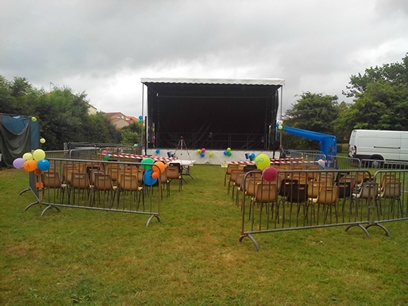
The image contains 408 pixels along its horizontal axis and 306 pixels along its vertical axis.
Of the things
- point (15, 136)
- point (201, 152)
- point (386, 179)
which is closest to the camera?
point (386, 179)

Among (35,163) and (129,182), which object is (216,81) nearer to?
(129,182)

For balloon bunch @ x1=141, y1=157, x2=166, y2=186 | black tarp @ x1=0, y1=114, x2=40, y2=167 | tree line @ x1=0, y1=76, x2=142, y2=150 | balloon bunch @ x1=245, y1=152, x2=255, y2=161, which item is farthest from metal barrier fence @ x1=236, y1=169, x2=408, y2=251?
tree line @ x1=0, y1=76, x2=142, y2=150

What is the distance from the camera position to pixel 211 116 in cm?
1977

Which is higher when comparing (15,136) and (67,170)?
(15,136)

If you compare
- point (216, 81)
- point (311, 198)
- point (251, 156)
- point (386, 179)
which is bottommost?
point (311, 198)

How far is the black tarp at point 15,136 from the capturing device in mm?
13531

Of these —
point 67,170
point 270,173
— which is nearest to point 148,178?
point 67,170

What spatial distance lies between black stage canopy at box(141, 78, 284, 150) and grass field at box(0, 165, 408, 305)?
1226 cm

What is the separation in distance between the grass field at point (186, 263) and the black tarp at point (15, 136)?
8623 millimetres

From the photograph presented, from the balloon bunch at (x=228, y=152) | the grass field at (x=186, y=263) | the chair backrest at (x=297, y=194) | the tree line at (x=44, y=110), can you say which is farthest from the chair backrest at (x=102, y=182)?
the tree line at (x=44, y=110)

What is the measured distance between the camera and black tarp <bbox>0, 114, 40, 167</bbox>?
13531 mm

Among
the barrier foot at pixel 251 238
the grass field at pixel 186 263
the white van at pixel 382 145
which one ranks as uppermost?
the white van at pixel 382 145

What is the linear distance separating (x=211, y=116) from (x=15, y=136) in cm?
1047

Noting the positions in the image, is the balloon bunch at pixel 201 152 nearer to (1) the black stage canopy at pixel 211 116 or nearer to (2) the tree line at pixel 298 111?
(1) the black stage canopy at pixel 211 116
